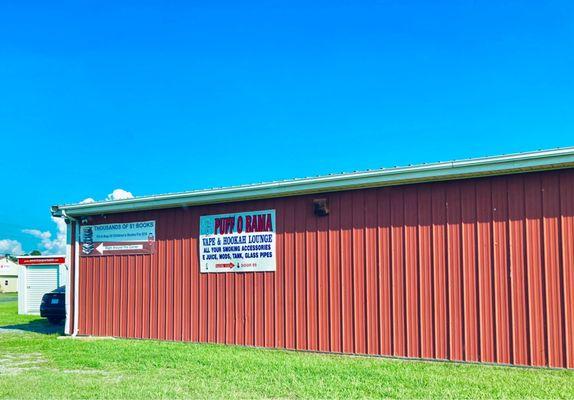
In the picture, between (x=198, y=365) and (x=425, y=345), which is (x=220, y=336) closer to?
(x=198, y=365)

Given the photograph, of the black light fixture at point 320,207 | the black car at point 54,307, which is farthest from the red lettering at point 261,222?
the black car at point 54,307

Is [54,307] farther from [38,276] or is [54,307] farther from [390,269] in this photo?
[390,269]

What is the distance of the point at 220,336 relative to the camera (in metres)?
11.6

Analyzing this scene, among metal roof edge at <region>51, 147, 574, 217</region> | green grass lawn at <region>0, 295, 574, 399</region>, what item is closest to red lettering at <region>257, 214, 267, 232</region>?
metal roof edge at <region>51, 147, 574, 217</region>

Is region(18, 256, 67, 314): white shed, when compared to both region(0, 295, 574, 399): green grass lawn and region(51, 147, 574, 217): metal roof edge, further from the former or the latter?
region(0, 295, 574, 399): green grass lawn

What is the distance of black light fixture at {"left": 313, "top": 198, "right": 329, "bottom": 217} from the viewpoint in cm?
1034

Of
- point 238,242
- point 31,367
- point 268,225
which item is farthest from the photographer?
point 238,242

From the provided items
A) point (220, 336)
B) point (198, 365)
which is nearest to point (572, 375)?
point (198, 365)

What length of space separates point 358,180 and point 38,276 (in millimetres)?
18740

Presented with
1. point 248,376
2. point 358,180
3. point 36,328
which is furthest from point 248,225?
point 36,328

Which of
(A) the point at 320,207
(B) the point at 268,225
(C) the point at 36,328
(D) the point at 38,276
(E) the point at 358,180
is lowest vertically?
(C) the point at 36,328

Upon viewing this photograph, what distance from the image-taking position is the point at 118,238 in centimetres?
1334

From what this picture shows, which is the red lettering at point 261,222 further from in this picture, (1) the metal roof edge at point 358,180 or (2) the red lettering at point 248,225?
(1) the metal roof edge at point 358,180

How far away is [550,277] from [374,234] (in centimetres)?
271
